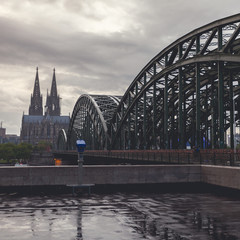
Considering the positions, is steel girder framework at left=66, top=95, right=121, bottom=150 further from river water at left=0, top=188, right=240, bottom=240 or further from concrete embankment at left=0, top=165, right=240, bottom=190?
river water at left=0, top=188, right=240, bottom=240

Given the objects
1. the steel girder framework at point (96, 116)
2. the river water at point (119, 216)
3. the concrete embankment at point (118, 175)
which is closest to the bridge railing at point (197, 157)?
the concrete embankment at point (118, 175)

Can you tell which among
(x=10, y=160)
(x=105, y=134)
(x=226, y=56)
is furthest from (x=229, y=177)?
(x=10, y=160)

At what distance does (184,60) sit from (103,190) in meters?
25.3

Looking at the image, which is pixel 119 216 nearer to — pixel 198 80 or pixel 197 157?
pixel 197 157

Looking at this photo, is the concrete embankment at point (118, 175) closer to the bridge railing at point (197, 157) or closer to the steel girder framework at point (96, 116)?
the bridge railing at point (197, 157)

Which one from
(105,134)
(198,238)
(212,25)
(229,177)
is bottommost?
(198,238)

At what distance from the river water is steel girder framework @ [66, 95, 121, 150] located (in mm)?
67691

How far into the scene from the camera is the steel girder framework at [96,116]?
88.6 metres

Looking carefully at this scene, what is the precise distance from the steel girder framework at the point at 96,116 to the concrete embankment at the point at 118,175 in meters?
63.8

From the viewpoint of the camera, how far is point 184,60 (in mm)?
40781

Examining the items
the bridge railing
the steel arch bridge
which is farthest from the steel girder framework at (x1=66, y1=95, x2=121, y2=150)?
the bridge railing

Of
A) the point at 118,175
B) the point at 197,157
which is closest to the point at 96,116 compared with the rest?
the point at 197,157

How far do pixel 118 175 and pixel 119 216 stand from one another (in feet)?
23.4

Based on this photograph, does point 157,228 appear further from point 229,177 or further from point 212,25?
point 212,25
